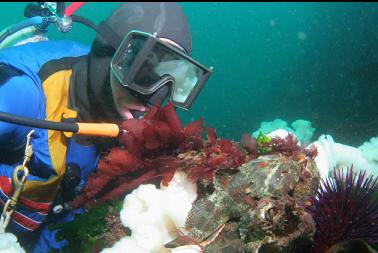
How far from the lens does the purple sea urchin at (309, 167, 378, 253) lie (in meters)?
1.88

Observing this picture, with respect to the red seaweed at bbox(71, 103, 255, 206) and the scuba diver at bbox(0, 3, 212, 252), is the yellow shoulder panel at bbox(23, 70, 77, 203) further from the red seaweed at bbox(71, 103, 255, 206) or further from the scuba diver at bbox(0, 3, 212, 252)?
the red seaweed at bbox(71, 103, 255, 206)

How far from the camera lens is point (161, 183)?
2.18m

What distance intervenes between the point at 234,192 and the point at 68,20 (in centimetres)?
344

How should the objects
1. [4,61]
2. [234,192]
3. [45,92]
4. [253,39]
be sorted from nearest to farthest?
[234,192]
[4,61]
[45,92]
[253,39]

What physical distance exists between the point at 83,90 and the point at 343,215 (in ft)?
8.42

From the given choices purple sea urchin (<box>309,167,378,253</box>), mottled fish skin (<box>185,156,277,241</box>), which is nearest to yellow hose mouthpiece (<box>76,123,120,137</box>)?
mottled fish skin (<box>185,156,277,241</box>)

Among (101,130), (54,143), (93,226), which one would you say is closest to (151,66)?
(101,130)

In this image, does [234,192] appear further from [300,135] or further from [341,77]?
[341,77]

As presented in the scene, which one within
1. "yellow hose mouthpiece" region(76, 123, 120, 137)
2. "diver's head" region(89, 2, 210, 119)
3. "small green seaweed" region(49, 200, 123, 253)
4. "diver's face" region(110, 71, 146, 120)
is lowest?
"small green seaweed" region(49, 200, 123, 253)

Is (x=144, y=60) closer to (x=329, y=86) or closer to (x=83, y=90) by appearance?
(x=83, y=90)

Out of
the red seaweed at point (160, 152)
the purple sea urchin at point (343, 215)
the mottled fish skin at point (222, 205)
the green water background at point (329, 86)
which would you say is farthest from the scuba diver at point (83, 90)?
the green water background at point (329, 86)

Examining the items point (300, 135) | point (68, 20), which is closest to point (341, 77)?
point (300, 135)

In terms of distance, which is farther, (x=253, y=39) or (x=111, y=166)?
(x=253, y=39)

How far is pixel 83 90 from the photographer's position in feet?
11.0
